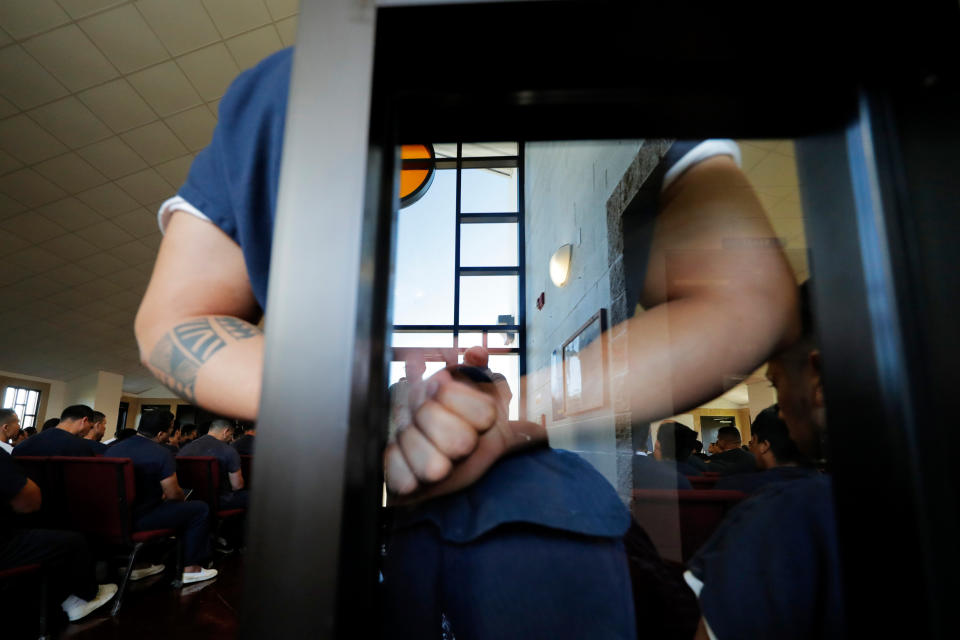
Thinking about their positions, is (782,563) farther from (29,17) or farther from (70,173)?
(70,173)

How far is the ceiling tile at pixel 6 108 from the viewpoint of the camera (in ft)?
18.0

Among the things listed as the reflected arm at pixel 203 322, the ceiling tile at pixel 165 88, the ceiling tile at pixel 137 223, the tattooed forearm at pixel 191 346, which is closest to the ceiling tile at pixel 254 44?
the ceiling tile at pixel 165 88

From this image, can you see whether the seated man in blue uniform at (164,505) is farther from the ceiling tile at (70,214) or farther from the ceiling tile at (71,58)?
the ceiling tile at (70,214)

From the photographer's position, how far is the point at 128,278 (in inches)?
381

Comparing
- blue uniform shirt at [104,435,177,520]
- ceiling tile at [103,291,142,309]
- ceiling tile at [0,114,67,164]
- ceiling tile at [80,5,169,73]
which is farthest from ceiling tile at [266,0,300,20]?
ceiling tile at [103,291,142,309]

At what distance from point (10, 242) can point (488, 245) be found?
24.9 ft

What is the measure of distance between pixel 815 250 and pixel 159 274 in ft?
2.45

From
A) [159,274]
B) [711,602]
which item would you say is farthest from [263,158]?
[711,602]

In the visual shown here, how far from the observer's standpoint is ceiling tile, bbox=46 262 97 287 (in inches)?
348

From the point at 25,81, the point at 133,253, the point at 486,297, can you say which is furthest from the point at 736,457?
the point at 133,253

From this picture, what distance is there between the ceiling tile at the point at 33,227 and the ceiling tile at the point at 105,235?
297 mm

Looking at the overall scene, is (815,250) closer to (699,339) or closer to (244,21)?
(699,339)

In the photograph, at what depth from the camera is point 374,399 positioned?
39 centimetres

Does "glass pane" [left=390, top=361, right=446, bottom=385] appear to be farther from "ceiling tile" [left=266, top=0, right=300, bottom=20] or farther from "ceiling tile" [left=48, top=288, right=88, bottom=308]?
"ceiling tile" [left=48, top=288, right=88, bottom=308]
